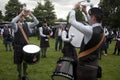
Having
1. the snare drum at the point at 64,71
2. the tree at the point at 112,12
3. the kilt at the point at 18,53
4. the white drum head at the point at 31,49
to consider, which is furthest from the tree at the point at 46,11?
the snare drum at the point at 64,71

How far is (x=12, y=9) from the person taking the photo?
7850cm

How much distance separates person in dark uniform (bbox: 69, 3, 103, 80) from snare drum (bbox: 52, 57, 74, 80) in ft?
0.72

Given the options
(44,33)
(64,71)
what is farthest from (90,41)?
(44,33)

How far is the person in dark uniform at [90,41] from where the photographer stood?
203 inches

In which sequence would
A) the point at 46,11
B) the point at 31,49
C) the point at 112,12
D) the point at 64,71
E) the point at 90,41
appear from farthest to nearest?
1. the point at 46,11
2. the point at 112,12
3. the point at 31,49
4. the point at 64,71
5. the point at 90,41

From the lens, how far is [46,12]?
7200 centimetres

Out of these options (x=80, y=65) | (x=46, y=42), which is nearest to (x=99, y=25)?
(x=80, y=65)

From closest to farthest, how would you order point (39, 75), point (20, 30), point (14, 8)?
point (20, 30) < point (39, 75) < point (14, 8)

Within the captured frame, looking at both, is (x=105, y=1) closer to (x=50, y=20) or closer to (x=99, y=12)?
(x=50, y=20)

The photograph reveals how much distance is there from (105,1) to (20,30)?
44.6 m

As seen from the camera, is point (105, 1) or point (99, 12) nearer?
point (99, 12)

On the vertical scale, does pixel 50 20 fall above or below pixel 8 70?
below

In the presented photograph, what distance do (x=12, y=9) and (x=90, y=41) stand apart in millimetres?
74764

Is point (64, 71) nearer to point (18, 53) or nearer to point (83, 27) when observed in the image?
point (83, 27)
